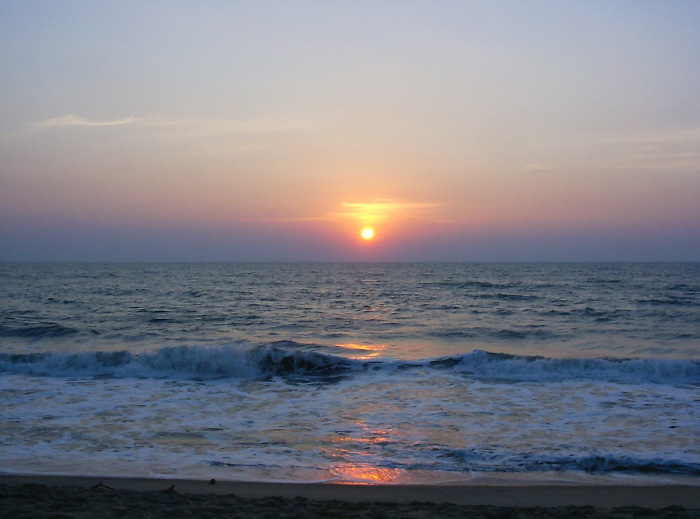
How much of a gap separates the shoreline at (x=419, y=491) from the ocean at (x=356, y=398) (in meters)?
0.31

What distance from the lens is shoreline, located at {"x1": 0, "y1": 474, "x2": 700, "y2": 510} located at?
681 cm

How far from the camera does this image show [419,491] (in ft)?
23.6

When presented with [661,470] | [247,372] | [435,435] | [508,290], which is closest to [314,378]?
[247,372]

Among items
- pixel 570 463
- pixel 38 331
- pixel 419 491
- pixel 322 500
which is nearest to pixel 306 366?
pixel 570 463

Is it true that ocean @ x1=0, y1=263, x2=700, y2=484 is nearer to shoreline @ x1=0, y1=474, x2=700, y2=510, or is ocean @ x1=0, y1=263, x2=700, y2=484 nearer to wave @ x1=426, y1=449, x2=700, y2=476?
wave @ x1=426, y1=449, x2=700, y2=476

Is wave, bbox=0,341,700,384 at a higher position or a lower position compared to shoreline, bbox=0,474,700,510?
lower

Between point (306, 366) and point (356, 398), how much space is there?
473cm

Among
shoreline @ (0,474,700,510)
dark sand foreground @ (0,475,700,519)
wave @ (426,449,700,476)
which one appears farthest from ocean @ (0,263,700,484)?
dark sand foreground @ (0,475,700,519)

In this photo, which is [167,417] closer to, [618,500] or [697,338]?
[618,500]

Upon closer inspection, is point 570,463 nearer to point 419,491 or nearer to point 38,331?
point 419,491

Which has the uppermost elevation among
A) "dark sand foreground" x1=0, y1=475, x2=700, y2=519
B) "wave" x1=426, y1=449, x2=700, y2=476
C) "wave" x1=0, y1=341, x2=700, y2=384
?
"dark sand foreground" x1=0, y1=475, x2=700, y2=519

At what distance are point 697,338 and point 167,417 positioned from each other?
21.6m

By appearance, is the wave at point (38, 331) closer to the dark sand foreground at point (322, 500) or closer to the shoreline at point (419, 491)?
the shoreline at point (419, 491)

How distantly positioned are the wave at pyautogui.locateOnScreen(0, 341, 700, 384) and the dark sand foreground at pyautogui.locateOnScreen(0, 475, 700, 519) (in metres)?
8.70
